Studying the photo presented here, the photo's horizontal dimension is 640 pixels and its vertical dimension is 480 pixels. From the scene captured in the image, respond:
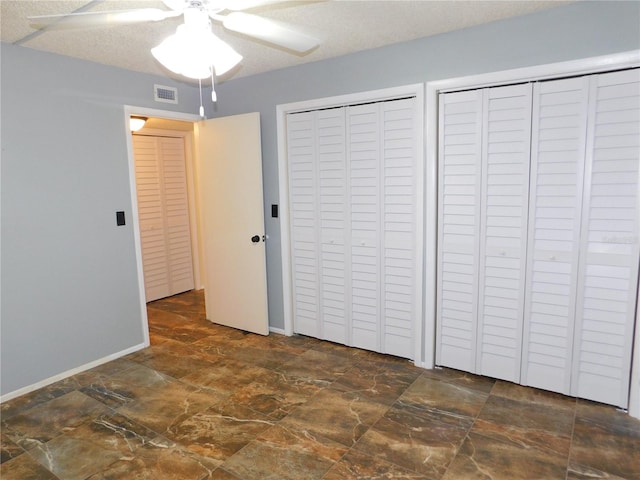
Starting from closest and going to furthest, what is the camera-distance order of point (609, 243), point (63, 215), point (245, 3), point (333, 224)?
1. point (245, 3)
2. point (609, 243)
3. point (63, 215)
4. point (333, 224)

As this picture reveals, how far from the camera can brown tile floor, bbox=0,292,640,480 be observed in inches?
77.5

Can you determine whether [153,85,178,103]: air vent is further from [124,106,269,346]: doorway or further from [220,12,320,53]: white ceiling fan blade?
[220,12,320,53]: white ceiling fan blade

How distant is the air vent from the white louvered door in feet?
4.29

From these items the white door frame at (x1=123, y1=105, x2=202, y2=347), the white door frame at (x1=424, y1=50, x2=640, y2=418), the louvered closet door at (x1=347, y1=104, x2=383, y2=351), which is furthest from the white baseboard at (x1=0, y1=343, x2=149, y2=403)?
the white door frame at (x1=424, y1=50, x2=640, y2=418)

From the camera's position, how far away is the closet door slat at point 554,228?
7.64ft

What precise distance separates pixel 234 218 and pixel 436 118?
1.92 metres

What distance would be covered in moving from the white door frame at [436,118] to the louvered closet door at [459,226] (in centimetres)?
4

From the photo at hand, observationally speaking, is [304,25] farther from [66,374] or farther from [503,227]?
[66,374]

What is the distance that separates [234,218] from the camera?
369 centimetres

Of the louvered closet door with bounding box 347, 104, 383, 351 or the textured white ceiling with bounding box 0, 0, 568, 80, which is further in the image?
the louvered closet door with bounding box 347, 104, 383, 351

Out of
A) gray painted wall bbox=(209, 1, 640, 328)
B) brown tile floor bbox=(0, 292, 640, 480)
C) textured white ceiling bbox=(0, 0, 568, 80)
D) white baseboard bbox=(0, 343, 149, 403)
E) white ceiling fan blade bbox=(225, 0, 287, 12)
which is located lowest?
brown tile floor bbox=(0, 292, 640, 480)

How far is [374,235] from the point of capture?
122 inches

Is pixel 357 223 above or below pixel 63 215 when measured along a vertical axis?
below

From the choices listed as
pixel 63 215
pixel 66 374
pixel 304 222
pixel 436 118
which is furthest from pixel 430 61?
pixel 66 374
